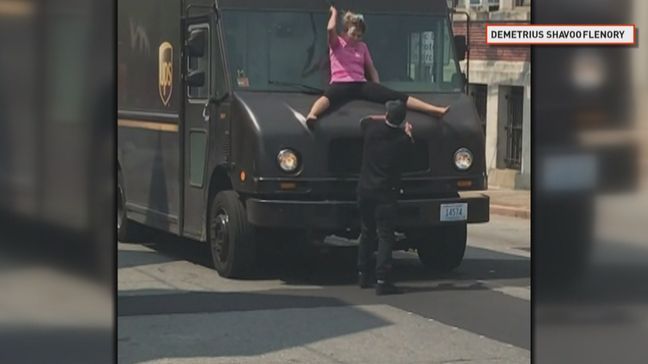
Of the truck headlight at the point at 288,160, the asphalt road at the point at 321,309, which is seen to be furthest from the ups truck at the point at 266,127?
the asphalt road at the point at 321,309

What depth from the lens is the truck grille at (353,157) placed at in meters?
4.82

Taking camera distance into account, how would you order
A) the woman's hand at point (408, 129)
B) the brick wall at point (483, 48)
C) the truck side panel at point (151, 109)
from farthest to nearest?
the brick wall at point (483, 48) → the woman's hand at point (408, 129) → the truck side panel at point (151, 109)

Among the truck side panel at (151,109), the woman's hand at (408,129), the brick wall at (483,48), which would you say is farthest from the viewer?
the brick wall at (483,48)

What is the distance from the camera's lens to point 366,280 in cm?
499

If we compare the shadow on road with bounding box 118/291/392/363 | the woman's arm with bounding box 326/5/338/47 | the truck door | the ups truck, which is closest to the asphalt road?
the shadow on road with bounding box 118/291/392/363

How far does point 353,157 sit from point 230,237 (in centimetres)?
61

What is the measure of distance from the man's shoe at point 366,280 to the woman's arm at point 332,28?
97 cm

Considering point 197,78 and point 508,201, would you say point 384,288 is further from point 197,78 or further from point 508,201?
point 197,78

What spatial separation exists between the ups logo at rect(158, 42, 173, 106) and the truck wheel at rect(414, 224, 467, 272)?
1186 mm

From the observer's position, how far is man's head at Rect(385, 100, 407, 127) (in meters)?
4.87

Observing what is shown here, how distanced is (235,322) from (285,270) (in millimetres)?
303

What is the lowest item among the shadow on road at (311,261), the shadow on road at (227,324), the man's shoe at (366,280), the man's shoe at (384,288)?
the shadow on road at (227,324)

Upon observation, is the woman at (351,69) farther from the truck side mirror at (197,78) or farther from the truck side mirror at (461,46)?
the truck side mirror at (197,78)

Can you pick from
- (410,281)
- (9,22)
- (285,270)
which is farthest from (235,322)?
(9,22)
